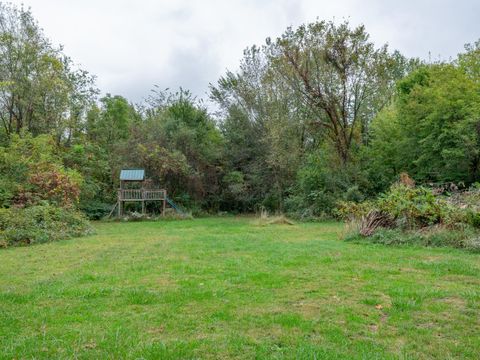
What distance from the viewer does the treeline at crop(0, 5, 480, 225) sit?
15.7 meters

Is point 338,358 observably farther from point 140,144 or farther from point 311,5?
point 140,144

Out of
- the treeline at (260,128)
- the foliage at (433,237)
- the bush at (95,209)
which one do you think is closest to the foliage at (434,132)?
the treeline at (260,128)

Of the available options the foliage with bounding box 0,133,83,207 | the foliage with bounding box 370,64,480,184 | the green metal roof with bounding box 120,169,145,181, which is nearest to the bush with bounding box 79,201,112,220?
the green metal roof with bounding box 120,169,145,181

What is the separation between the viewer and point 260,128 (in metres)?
22.4

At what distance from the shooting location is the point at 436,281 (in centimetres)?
548

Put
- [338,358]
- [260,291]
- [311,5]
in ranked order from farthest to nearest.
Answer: [311,5], [260,291], [338,358]

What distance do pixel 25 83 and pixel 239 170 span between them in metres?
12.3

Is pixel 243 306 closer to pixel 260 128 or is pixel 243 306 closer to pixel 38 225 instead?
pixel 38 225

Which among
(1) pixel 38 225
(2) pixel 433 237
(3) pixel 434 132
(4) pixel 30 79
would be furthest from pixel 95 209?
(3) pixel 434 132

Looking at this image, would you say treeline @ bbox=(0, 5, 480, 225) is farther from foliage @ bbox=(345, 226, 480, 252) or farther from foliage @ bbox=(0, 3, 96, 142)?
foliage @ bbox=(345, 226, 480, 252)

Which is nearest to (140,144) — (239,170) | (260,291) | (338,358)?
(239,170)

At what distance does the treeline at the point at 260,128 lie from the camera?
15.7 metres

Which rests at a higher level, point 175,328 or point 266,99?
point 266,99

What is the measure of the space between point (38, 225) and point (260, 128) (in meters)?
13.9
